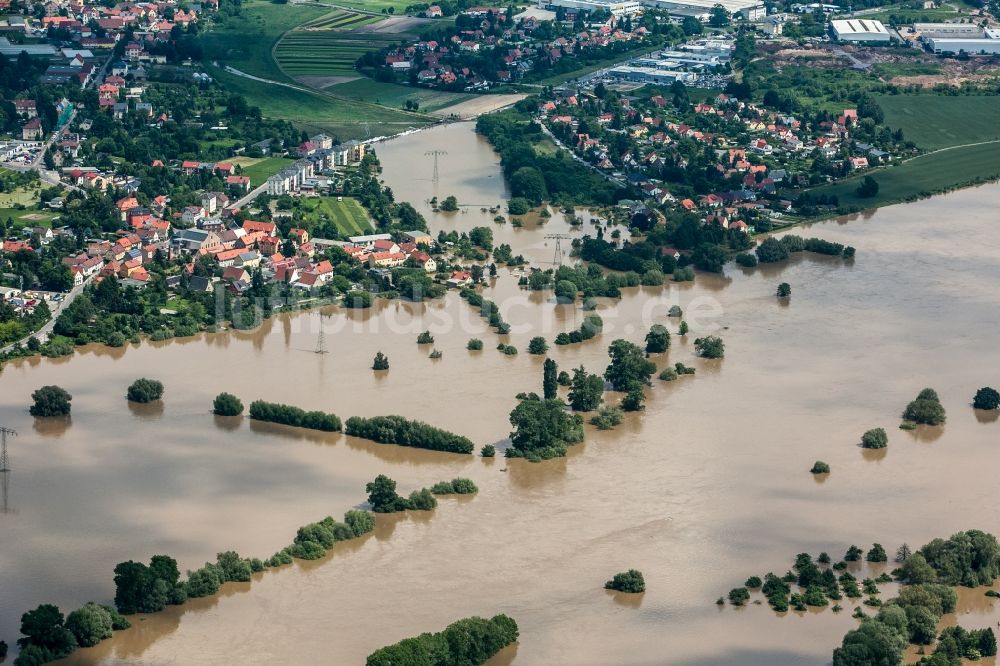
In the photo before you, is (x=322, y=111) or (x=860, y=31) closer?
(x=322, y=111)

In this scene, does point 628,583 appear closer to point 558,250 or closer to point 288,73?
point 558,250

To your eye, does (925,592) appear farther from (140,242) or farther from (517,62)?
(517,62)

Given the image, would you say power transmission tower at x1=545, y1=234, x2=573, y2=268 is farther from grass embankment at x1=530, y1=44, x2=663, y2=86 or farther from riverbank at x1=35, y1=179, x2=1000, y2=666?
grass embankment at x1=530, y1=44, x2=663, y2=86

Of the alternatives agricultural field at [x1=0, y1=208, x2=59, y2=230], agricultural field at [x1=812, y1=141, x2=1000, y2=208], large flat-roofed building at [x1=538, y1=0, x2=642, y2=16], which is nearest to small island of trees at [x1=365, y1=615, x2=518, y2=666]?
agricultural field at [x1=0, y1=208, x2=59, y2=230]

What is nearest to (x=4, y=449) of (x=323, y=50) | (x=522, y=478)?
(x=522, y=478)

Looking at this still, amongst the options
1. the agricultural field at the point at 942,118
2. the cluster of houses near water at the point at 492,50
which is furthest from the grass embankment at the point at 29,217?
the agricultural field at the point at 942,118
